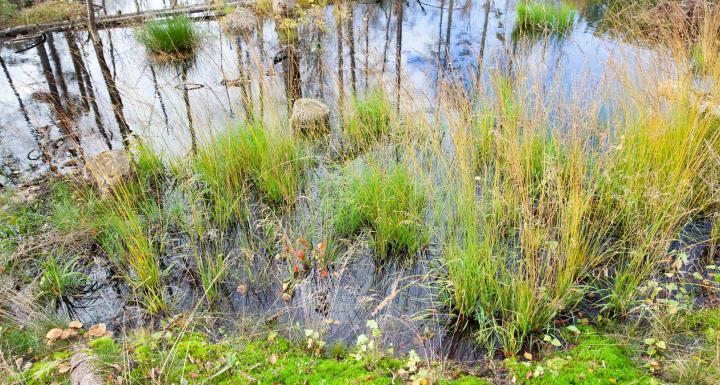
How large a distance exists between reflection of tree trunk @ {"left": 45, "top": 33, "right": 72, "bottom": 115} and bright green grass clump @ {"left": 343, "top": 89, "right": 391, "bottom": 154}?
3.16 meters

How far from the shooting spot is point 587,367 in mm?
1866

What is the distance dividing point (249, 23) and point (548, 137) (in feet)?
19.0

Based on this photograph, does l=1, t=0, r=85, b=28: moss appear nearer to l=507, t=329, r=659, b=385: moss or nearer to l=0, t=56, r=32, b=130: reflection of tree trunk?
l=0, t=56, r=32, b=130: reflection of tree trunk

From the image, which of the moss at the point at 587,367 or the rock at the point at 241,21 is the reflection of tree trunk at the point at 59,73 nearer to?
the rock at the point at 241,21

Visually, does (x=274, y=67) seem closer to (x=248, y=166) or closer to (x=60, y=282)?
(x=248, y=166)

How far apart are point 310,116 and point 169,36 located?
10.1ft

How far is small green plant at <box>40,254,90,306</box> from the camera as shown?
2.52 m

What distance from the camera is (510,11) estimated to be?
7.80 metres

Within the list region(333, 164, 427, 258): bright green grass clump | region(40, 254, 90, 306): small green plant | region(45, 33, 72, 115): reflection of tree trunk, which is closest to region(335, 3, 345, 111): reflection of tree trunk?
region(333, 164, 427, 258): bright green grass clump

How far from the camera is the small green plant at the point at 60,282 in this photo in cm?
252

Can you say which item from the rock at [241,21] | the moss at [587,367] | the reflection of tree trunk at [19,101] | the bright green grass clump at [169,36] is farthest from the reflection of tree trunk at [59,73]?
the moss at [587,367]

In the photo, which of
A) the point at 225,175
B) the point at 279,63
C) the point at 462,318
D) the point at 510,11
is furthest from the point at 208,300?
the point at 510,11

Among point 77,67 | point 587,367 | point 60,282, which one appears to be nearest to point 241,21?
point 77,67

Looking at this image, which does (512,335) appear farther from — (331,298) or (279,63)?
(279,63)
